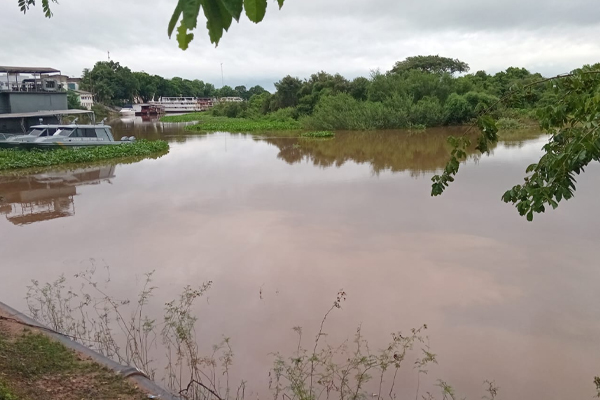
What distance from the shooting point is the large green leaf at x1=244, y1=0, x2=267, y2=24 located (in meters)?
1.10

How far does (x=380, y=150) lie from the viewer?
18.8 metres

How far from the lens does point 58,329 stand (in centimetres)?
424

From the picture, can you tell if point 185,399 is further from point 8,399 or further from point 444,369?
point 444,369

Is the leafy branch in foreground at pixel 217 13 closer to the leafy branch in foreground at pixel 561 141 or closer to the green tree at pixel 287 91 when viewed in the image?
the leafy branch in foreground at pixel 561 141

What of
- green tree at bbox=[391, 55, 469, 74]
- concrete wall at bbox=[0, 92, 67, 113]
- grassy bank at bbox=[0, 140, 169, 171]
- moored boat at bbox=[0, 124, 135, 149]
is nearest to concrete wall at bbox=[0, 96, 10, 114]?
concrete wall at bbox=[0, 92, 67, 113]

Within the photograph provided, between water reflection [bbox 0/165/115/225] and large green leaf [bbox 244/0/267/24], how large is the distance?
9.27 metres

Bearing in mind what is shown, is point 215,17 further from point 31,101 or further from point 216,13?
point 31,101

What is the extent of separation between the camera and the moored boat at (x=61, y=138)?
16703 mm

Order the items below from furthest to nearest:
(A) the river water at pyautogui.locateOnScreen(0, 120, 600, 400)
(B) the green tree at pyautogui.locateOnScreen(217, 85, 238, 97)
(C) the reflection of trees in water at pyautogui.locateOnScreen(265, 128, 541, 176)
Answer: (B) the green tree at pyautogui.locateOnScreen(217, 85, 238, 97) → (C) the reflection of trees in water at pyautogui.locateOnScreen(265, 128, 541, 176) → (A) the river water at pyautogui.locateOnScreen(0, 120, 600, 400)

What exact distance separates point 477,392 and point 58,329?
372cm

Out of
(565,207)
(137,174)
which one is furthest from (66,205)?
(565,207)

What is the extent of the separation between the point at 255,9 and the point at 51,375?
3061mm

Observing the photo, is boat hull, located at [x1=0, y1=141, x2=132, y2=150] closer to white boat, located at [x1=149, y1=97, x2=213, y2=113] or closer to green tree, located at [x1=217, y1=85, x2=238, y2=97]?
white boat, located at [x1=149, y1=97, x2=213, y2=113]

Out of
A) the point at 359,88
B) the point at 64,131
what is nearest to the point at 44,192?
the point at 64,131
